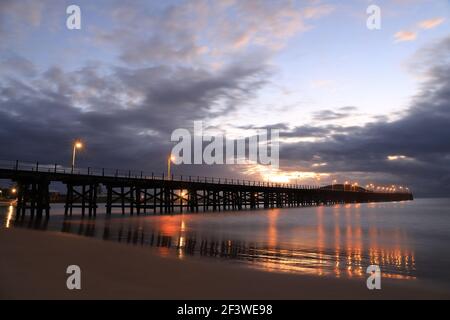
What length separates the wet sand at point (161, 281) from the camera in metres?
6.06

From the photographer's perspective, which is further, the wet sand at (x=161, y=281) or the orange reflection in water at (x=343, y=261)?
the orange reflection in water at (x=343, y=261)

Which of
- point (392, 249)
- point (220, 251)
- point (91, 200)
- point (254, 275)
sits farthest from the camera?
point (91, 200)

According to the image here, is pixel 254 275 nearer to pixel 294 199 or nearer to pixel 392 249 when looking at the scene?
pixel 392 249

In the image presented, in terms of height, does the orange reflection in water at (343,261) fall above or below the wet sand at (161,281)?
below

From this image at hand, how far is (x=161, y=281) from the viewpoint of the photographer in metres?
6.95

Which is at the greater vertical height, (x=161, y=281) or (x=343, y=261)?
(x=161, y=281)

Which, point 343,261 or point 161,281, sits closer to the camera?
point 161,281

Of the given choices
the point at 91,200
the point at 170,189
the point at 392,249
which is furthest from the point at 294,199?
the point at 392,249

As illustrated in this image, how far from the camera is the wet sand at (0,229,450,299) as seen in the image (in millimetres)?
6062
